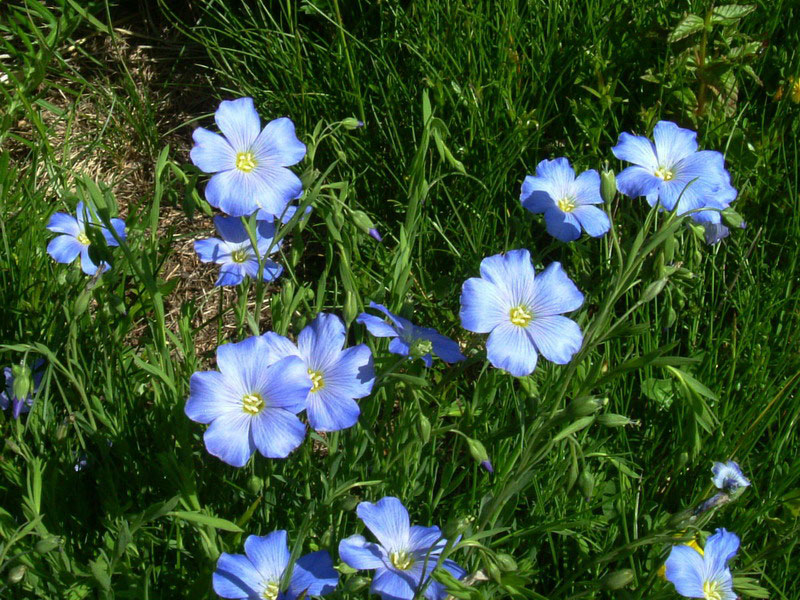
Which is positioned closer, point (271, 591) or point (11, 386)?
point (271, 591)

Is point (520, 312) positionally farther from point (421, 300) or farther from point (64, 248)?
point (64, 248)

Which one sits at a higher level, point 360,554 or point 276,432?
point 276,432

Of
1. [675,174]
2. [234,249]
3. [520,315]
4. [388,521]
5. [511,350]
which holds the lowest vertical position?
[388,521]

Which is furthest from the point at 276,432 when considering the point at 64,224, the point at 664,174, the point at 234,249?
the point at 664,174

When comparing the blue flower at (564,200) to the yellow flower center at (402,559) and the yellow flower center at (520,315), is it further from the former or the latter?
the yellow flower center at (402,559)

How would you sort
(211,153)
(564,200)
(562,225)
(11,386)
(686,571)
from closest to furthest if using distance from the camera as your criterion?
(686,571)
(211,153)
(562,225)
(564,200)
(11,386)

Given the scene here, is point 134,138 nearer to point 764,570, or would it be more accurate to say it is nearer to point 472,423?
point 472,423

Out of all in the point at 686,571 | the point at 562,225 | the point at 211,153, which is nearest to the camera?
the point at 686,571

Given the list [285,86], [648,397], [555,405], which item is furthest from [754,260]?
[285,86]
